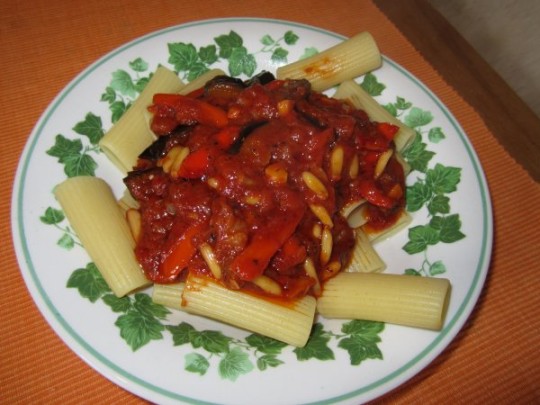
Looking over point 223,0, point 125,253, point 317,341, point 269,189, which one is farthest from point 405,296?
point 223,0

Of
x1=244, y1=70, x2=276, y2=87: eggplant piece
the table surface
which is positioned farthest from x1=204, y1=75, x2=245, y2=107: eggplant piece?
the table surface

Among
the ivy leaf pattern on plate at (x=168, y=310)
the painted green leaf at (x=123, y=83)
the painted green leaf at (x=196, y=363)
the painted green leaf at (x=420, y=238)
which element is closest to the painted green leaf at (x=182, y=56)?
the ivy leaf pattern on plate at (x=168, y=310)

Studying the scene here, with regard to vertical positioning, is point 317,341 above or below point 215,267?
below

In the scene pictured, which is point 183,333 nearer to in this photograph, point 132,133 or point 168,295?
point 168,295

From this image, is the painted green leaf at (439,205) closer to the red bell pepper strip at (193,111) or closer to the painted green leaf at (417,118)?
the painted green leaf at (417,118)

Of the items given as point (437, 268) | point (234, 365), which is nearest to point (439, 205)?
point (437, 268)

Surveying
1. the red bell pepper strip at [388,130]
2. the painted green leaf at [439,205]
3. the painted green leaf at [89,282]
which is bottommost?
the painted green leaf at [439,205]

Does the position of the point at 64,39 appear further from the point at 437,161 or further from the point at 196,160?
the point at 437,161
